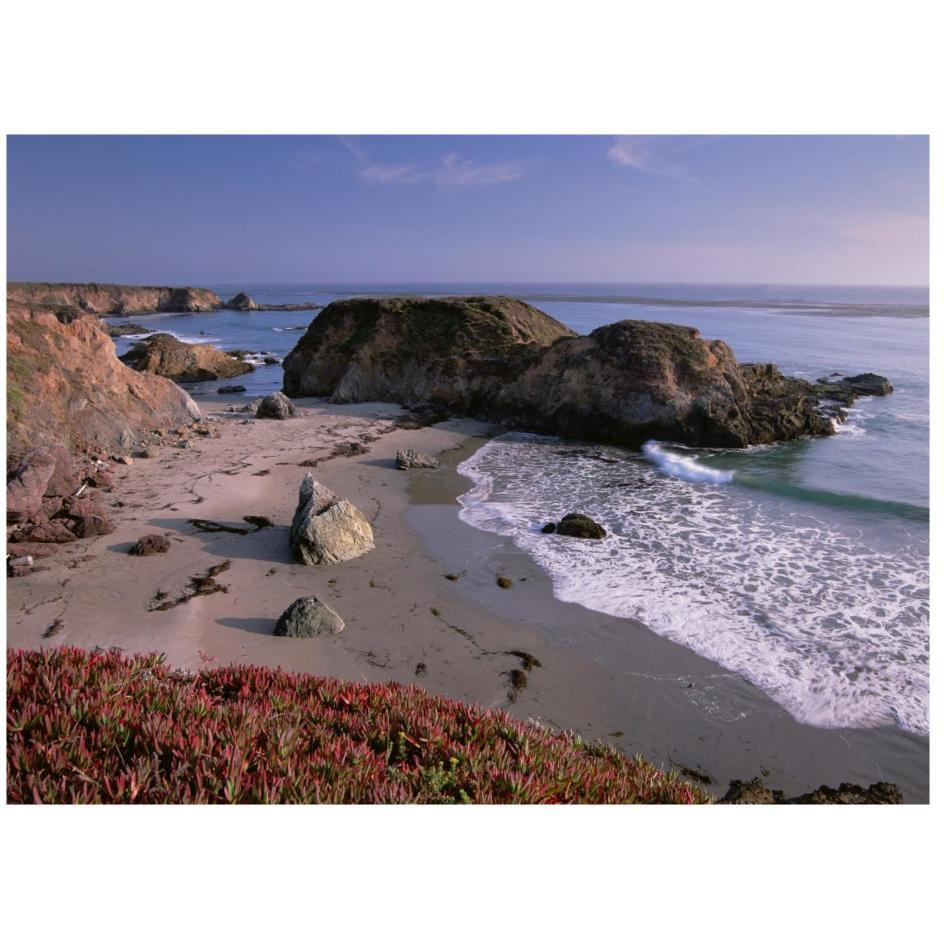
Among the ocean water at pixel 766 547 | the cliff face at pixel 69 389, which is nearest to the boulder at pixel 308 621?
the ocean water at pixel 766 547

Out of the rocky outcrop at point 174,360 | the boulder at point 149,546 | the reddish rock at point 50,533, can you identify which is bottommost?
the boulder at point 149,546

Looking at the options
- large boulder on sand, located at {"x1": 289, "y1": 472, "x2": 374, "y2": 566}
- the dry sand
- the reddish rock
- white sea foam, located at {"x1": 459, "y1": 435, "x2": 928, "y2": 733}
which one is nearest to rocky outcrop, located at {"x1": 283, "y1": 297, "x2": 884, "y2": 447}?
white sea foam, located at {"x1": 459, "y1": 435, "x2": 928, "y2": 733}

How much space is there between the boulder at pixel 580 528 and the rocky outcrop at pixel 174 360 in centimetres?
2786

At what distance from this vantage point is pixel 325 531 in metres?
9.80

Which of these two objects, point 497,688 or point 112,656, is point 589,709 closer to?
point 497,688

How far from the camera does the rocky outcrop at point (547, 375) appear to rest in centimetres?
2003

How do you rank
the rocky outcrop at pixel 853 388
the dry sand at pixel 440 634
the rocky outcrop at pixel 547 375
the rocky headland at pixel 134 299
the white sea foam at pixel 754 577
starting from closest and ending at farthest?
the dry sand at pixel 440 634 → the white sea foam at pixel 754 577 → the rocky outcrop at pixel 547 375 → the rocky outcrop at pixel 853 388 → the rocky headland at pixel 134 299

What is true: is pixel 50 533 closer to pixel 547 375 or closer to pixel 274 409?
pixel 274 409

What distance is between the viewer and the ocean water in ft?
24.5

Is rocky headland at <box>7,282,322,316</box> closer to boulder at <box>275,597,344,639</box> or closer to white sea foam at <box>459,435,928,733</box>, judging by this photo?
white sea foam at <box>459,435,928,733</box>

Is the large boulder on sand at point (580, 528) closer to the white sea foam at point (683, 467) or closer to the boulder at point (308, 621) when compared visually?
the boulder at point (308, 621)

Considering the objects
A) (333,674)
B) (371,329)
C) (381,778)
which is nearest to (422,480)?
(333,674)

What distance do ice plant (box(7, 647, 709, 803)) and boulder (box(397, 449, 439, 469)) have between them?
11.6m

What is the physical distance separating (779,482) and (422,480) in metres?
9.75
